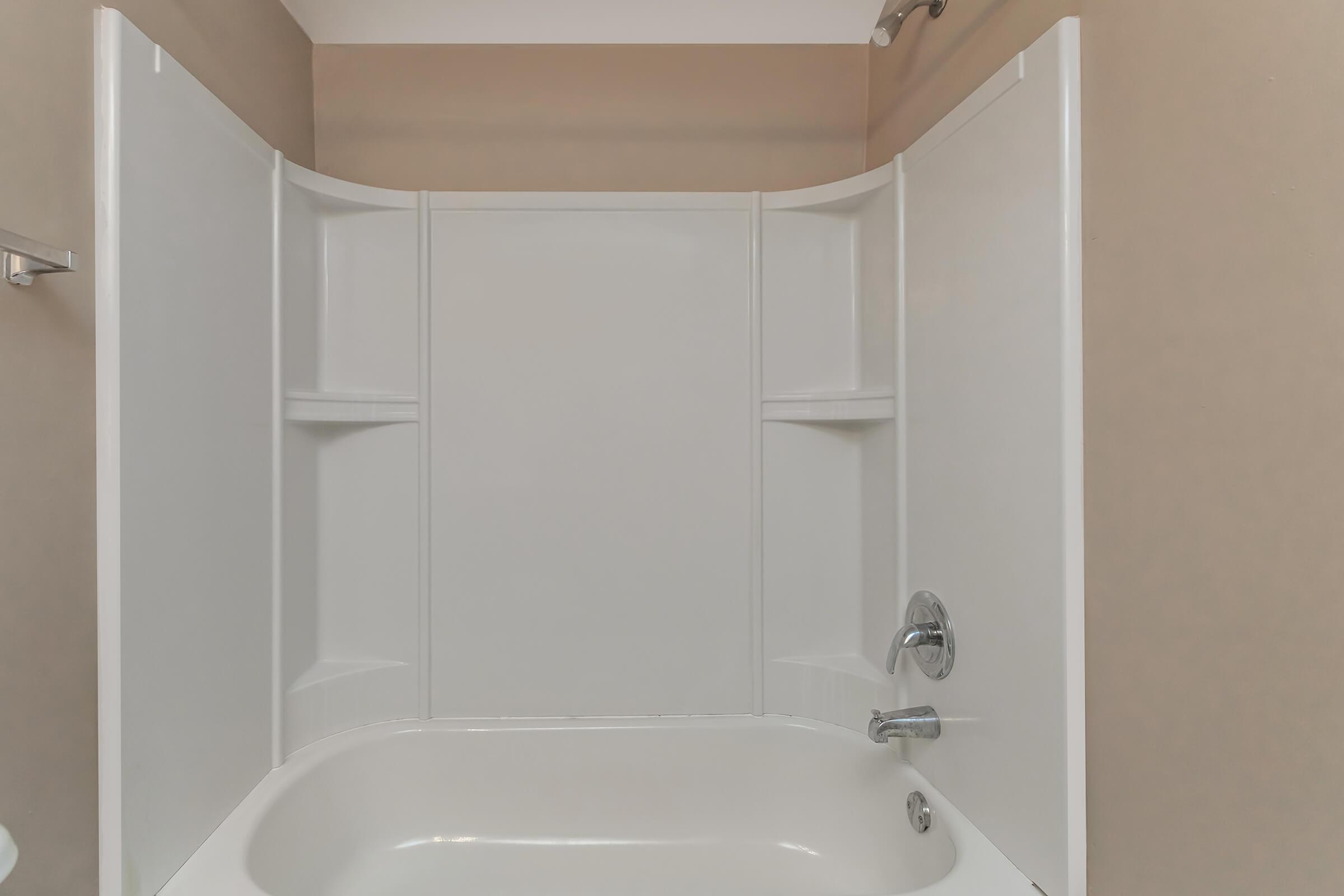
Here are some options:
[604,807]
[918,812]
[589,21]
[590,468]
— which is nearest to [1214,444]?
[918,812]

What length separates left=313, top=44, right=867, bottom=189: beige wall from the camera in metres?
2.00

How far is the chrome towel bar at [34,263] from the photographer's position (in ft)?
2.83

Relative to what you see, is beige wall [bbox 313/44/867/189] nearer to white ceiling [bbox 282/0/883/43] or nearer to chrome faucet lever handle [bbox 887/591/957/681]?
white ceiling [bbox 282/0/883/43]

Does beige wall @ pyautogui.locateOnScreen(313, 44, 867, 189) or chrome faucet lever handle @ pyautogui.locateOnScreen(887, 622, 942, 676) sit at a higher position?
beige wall @ pyautogui.locateOnScreen(313, 44, 867, 189)

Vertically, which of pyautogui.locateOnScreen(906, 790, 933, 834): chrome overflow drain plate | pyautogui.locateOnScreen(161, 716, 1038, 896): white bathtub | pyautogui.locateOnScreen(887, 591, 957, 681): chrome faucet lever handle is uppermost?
pyautogui.locateOnScreen(887, 591, 957, 681): chrome faucet lever handle

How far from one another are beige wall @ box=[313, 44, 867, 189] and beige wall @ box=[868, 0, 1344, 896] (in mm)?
1021

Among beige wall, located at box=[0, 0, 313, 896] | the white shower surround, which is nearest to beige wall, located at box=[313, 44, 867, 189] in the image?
the white shower surround

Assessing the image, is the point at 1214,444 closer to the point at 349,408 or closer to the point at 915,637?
the point at 915,637

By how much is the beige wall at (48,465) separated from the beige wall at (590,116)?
3.30 ft

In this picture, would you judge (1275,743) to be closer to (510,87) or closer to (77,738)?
(77,738)

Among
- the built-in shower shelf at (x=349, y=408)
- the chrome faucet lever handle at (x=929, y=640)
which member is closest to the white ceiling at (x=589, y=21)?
the built-in shower shelf at (x=349, y=408)

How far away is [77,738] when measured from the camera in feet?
3.30

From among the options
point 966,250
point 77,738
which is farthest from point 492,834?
point 966,250

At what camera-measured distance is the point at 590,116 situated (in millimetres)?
2023
